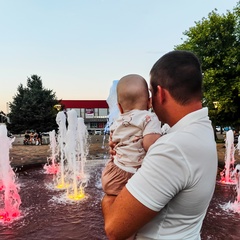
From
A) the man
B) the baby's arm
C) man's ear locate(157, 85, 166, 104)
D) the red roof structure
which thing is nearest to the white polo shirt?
the man

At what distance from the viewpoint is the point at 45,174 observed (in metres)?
9.91

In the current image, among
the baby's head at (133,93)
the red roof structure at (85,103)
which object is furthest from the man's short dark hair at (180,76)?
the red roof structure at (85,103)

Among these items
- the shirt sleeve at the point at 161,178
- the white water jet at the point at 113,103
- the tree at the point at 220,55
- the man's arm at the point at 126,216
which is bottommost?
the man's arm at the point at 126,216

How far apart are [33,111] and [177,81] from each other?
35600mm

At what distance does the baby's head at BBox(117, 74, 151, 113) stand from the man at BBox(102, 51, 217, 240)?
0.57m

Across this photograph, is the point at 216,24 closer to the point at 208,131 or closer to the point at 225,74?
the point at 225,74

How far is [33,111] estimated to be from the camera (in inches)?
1379

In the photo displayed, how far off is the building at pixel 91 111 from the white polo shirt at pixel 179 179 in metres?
61.3

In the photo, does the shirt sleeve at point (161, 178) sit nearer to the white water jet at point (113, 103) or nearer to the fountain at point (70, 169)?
the white water jet at point (113, 103)

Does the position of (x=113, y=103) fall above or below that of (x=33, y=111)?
above

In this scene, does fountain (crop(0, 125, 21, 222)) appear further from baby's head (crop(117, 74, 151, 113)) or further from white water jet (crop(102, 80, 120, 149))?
baby's head (crop(117, 74, 151, 113))

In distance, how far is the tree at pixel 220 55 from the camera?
1998 cm

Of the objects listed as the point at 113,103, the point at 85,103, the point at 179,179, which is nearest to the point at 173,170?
the point at 179,179

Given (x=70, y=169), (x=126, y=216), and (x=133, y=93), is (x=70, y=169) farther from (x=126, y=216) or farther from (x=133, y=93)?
(x=126, y=216)
